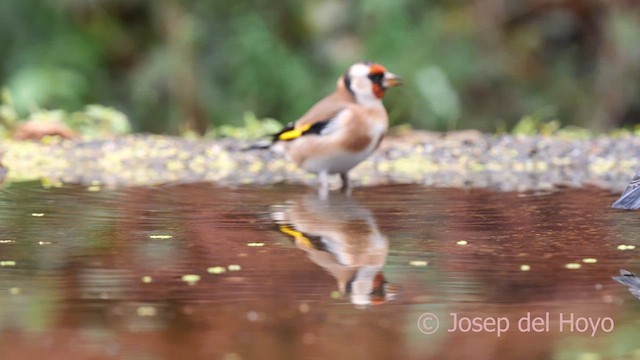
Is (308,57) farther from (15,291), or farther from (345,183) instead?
(15,291)

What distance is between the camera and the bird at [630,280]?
3.70 metres

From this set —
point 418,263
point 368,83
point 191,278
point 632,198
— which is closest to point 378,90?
point 368,83

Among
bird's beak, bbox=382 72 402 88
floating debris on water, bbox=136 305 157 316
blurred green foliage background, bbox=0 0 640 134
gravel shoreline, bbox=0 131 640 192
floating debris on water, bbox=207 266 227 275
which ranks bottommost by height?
floating debris on water, bbox=136 305 157 316

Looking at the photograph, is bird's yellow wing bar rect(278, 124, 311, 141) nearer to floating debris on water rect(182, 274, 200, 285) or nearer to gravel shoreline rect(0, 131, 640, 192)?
gravel shoreline rect(0, 131, 640, 192)

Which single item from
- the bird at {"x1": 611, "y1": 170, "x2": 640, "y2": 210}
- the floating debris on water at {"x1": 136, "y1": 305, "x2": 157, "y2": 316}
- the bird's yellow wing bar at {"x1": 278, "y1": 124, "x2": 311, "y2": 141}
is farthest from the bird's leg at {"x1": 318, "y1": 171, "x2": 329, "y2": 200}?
the floating debris on water at {"x1": 136, "y1": 305, "x2": 157, "y2": 316}

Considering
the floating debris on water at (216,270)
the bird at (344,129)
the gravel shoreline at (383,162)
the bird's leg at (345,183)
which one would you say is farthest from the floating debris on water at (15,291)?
the bird's leg at (345,183)

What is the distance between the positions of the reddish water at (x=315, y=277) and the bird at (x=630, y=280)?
0.04 meters

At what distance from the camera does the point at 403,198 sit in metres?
→ 6.09

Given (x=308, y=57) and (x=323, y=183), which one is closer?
(x=323, y=183)

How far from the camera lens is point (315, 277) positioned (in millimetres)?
3939

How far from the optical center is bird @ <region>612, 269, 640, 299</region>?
370cm

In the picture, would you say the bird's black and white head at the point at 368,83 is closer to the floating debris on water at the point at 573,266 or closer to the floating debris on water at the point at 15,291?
the floating debris on water at the point at 573,266

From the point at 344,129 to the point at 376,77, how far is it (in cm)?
46

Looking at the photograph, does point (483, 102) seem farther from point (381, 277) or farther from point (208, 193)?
point (381, 277)
